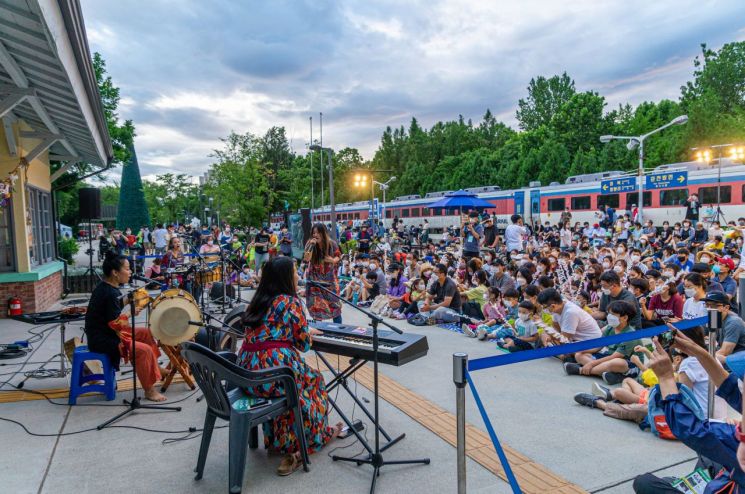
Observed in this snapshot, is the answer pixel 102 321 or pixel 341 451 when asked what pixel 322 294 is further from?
pixel 341 451

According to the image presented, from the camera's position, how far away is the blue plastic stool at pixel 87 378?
492 centimetres

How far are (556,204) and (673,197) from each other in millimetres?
6350

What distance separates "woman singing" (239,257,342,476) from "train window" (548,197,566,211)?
1079 inches

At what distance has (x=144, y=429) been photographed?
4367 millimetres

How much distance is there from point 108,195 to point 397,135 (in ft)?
153

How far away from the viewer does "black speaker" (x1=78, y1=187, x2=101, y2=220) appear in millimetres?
13820

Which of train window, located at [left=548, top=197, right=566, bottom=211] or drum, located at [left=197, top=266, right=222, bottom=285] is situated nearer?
drum, located at [left=197, top=266, right=222, bottom=285]

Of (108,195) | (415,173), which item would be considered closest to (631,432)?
(415,173)

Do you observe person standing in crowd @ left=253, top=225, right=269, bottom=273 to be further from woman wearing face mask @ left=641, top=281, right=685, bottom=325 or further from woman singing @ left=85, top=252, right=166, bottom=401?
woman wearing face mask @ left=641, top=281, right=685, bottom=325

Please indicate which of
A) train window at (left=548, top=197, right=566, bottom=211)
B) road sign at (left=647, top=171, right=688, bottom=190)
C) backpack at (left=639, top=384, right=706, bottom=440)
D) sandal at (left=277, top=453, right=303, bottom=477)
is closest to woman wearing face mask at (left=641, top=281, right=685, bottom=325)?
backpack at (left=639, top=384, right=706, bottom=440)

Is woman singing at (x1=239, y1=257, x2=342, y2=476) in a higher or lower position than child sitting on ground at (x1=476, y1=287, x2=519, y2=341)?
higher

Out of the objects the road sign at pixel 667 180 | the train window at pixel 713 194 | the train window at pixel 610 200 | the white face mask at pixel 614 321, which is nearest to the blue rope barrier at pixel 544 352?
the white face mask at pixel 614 321

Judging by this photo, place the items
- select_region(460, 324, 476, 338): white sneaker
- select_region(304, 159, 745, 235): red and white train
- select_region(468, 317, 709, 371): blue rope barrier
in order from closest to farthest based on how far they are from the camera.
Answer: select_region(468, 317, 709, 371): blue rope barrier, select_region(460, 324, 476, 338): white sneaker, select_region(304, 159, 745, 235): red and white train

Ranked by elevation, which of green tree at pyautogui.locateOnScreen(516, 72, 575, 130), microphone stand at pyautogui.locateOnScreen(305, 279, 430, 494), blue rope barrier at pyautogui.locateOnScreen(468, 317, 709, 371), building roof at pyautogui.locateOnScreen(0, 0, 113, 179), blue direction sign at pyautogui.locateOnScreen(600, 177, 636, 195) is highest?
green tree at pyautogui.locateOnScreen(516, 72, 575, 130)
